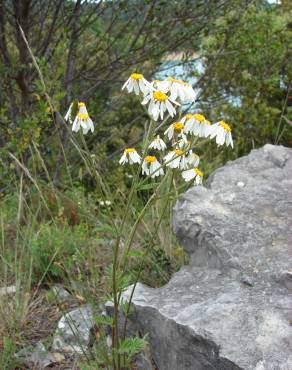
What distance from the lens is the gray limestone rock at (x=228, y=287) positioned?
1.98 meters

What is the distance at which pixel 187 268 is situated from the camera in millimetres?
2529

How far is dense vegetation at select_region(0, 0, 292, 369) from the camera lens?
278cm

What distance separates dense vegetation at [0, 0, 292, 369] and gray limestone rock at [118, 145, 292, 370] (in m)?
0.29

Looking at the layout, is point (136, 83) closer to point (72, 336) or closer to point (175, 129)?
point (175, 129)

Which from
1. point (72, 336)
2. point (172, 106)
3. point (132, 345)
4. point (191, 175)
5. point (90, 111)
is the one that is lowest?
point (72, 336)

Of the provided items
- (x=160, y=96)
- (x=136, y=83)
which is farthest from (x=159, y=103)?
(x=136, y=83)

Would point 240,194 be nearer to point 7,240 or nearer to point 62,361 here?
point 62,361

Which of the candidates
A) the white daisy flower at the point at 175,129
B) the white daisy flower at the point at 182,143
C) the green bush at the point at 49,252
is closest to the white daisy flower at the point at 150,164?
the white daisy flower at the point at 182,143

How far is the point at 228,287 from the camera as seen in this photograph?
2.27m

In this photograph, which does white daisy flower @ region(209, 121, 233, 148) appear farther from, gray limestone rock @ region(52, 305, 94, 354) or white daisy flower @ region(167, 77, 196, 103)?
gray limestone rock @ region(52, 305, 94, 354)

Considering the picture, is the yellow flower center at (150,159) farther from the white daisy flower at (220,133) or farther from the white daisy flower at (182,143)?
the white daisy flower at (220,133)

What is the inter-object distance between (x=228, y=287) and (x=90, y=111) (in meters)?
2.57

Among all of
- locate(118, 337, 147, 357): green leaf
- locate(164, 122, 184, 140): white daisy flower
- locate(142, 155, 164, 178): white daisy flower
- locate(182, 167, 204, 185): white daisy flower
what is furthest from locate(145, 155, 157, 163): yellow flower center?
locate(118, 337, 147, 357): green leaf

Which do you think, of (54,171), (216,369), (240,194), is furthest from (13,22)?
(216,369)
